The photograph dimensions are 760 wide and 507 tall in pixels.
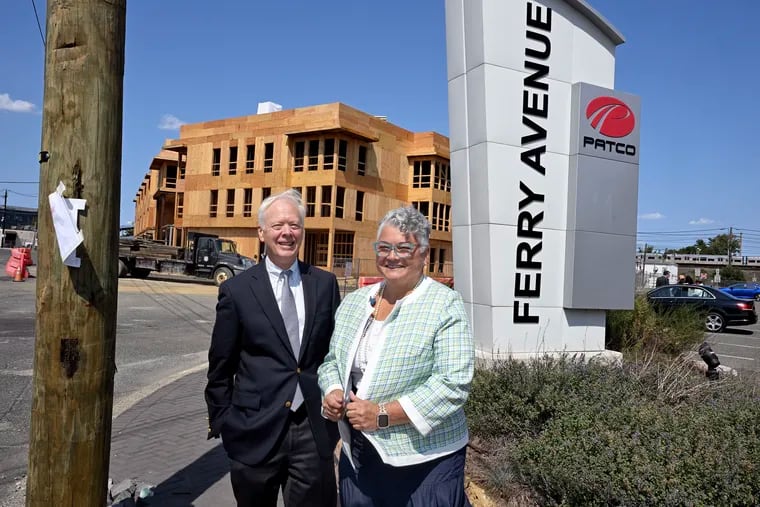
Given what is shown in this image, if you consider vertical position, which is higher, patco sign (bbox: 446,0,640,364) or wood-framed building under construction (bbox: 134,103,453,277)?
wood-framed building under construction (bbox: 134,103,453,277)

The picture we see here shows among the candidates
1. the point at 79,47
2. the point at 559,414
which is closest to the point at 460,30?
the point at 559,414

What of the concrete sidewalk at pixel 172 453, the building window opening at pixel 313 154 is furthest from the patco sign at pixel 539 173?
the building window opening at pixel 313 154

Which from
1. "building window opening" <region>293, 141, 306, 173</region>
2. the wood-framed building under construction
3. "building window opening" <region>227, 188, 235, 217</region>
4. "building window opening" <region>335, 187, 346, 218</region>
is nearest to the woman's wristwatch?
the wood-framed building under construction

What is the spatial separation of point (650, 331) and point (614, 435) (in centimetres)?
606

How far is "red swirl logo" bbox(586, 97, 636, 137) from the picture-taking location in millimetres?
7200

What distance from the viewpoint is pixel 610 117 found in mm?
7359

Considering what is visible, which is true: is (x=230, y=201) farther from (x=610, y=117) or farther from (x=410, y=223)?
(x=410, y=223)

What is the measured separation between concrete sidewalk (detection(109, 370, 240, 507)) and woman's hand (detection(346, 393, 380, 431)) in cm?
212

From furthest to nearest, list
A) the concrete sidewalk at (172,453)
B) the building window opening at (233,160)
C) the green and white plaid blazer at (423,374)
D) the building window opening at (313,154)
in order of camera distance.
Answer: the building window opening at (233,160), the building window opening at (313,154), the concrete sidewalk at (172,453), the green and white plaid blazer at (423,374)

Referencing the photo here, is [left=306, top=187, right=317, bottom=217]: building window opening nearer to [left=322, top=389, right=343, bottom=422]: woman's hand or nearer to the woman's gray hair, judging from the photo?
the woman's gray hair

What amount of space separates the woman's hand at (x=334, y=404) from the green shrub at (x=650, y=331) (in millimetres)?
6751

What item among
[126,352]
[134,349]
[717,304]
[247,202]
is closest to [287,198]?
[126,352]

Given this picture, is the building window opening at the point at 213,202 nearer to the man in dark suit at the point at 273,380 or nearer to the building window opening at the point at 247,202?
the building window opening at the point at 247,202

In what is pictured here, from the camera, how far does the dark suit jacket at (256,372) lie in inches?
102
